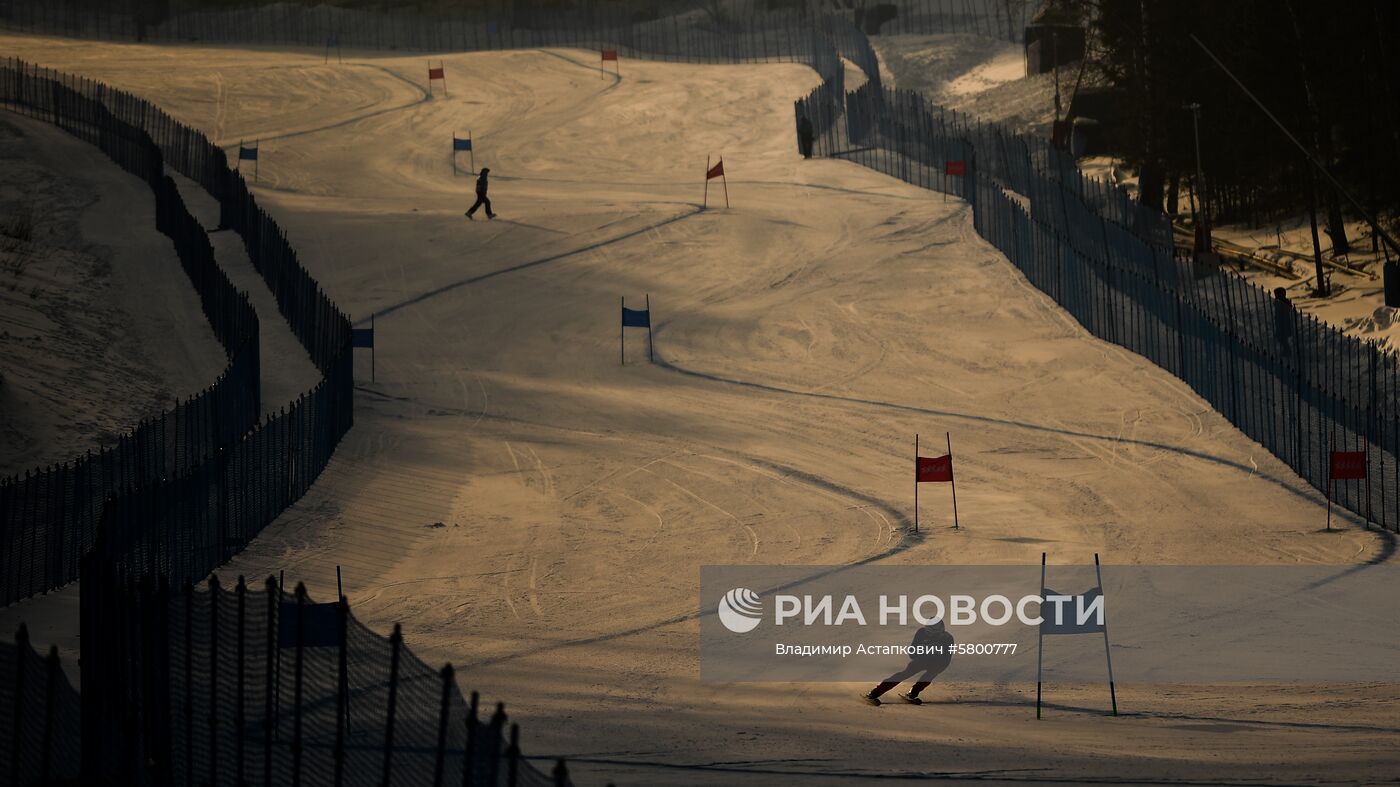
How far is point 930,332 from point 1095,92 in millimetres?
26429

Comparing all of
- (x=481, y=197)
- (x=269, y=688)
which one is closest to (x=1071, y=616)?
(x=269, y=688)

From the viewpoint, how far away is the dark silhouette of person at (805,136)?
52.4 metres

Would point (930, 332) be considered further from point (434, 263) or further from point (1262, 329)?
point (434, 263)

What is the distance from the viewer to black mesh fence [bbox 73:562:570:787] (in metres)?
11.1

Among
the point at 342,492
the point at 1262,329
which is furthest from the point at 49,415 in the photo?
the point at 1262,329

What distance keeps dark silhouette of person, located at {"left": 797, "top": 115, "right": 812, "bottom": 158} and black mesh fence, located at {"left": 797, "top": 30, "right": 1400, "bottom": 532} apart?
0.70 metres

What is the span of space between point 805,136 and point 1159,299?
74.2ft

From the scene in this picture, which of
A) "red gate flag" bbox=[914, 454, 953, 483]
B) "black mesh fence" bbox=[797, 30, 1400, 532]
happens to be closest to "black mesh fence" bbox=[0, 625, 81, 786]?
"red gate flag" bbox=[914, 454, 953, 483]

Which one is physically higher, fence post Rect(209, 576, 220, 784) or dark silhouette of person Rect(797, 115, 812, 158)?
dark silhouette of person Rect(797, 115, 812, 158)

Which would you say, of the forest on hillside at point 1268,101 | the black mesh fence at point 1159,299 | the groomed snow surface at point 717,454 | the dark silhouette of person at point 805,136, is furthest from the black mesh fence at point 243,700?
the dark silhouette of person at point 805,136

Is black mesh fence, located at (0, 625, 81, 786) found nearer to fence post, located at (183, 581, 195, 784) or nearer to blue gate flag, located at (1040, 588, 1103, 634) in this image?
fence post, located at (183, 581, 195, 784)

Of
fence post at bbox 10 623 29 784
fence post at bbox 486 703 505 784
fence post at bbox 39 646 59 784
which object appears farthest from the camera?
fence post at bbox 39 646 59 784

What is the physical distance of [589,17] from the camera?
85.1 meters

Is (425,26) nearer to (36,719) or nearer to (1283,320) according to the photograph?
(1283,320)
